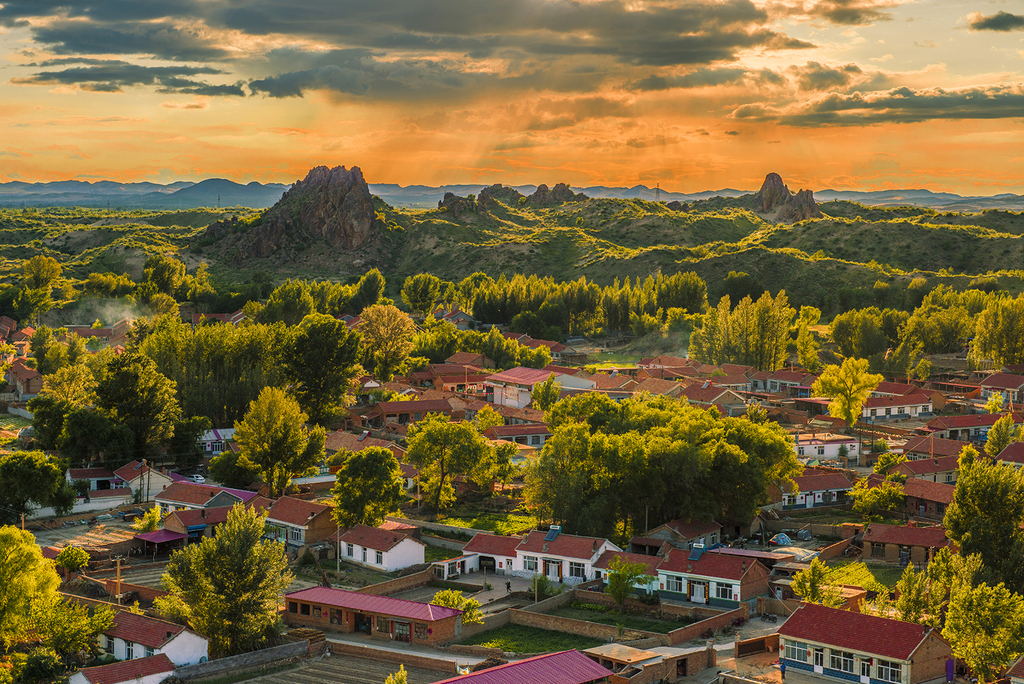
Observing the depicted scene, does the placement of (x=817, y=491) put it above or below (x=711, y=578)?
below

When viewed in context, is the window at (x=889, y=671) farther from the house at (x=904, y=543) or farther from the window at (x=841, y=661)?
the house at (x=904, y=543)

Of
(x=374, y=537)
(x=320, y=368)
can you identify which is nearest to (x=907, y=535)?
(x=374, y=537)

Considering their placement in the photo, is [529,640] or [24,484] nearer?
[529,640]

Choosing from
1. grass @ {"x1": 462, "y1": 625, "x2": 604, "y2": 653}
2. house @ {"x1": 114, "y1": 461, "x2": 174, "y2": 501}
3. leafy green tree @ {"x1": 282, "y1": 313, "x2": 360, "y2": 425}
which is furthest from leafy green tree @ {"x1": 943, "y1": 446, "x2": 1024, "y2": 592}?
leafy green tree @ {"x1": 282, "y1": 313, "x2": 360, "y2": 425}

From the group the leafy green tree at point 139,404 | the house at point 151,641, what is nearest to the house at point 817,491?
the house at point 151,641

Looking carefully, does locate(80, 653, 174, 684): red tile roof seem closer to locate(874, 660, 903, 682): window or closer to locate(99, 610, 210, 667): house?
locate(99, 610, 210, 667): house

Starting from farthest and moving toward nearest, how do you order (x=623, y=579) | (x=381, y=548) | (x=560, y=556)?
(x=381, y=548), (x=560, y=556), (x=623, y=579)

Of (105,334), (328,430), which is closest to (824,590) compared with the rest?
(328,430)

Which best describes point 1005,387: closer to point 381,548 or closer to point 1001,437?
point 1001,437
